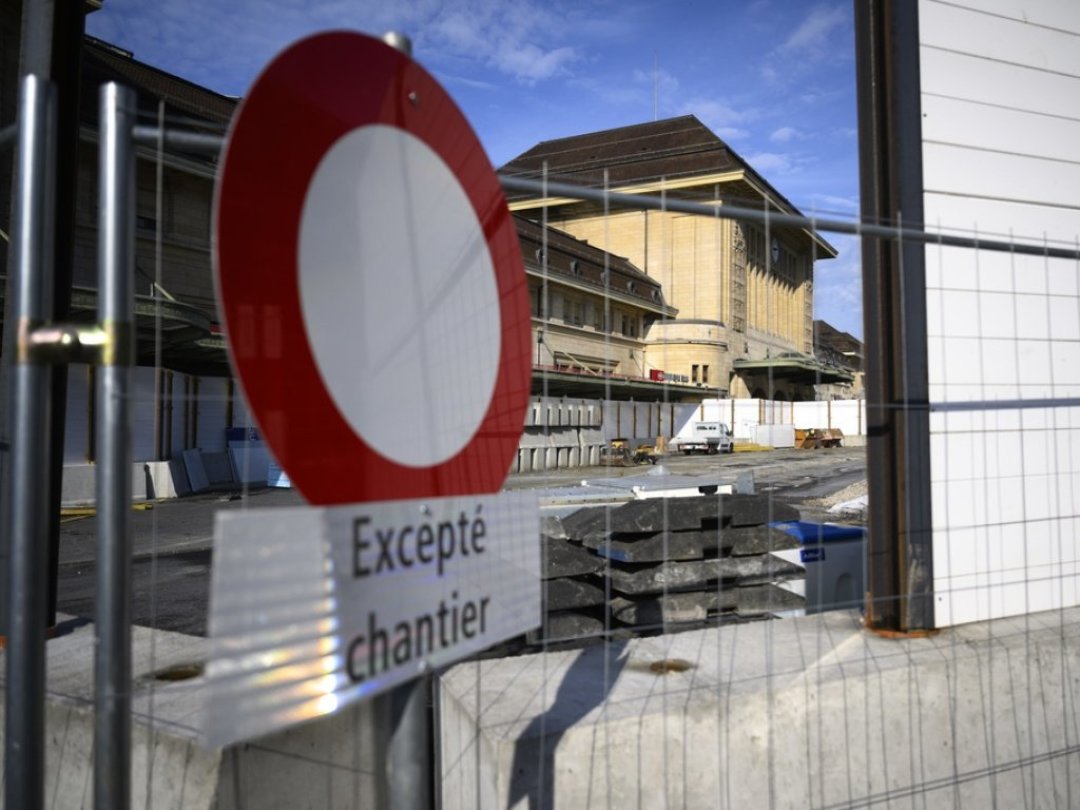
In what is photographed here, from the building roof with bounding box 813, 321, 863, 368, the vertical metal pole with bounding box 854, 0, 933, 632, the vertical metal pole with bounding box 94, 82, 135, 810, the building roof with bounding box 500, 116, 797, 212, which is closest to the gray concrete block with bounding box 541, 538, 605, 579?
the vertical metal pole with bounding box 854, 0, 933, 632

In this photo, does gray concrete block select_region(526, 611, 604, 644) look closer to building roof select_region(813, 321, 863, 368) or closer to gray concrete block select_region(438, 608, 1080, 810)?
gray concrete block select_region(438, 608, 1080, 810)

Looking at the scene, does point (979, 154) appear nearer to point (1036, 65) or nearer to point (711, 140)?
point (1036, 65)

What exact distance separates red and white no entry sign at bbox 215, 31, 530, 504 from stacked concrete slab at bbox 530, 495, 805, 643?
2.80 metres

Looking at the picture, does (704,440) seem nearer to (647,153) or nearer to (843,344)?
(647,153)

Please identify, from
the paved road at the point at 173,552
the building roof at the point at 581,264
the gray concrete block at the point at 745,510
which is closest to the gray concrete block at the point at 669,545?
the gray concrete block at the point at 745,510

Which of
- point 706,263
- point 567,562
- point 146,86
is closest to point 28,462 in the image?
point 567,562

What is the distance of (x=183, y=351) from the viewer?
17531 millimetres

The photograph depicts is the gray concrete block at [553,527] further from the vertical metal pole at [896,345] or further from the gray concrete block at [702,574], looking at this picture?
the vertical metal pole at [896,345]

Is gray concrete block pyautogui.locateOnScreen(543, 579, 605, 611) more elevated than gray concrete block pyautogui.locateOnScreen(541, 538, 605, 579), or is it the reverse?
gray concrete block pyautogui.locateOnScreen(541, 538, 605, 579)

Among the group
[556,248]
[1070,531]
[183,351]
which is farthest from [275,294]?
[556,248]

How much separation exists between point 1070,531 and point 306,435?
13.4ft

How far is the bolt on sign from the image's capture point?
3.10ft

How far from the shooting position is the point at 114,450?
1093mm

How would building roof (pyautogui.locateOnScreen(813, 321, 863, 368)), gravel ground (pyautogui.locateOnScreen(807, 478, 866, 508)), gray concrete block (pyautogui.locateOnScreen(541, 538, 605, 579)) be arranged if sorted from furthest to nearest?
building roof (pyautogui.locateOnScreen(813, 321, 863, 368)) → gravel ground (pyautogui.locateOnScreen(807, 478, 866, 508)) → gray concrete block (pyautogui.locateOnScreen(541, 538, 605, 579))
